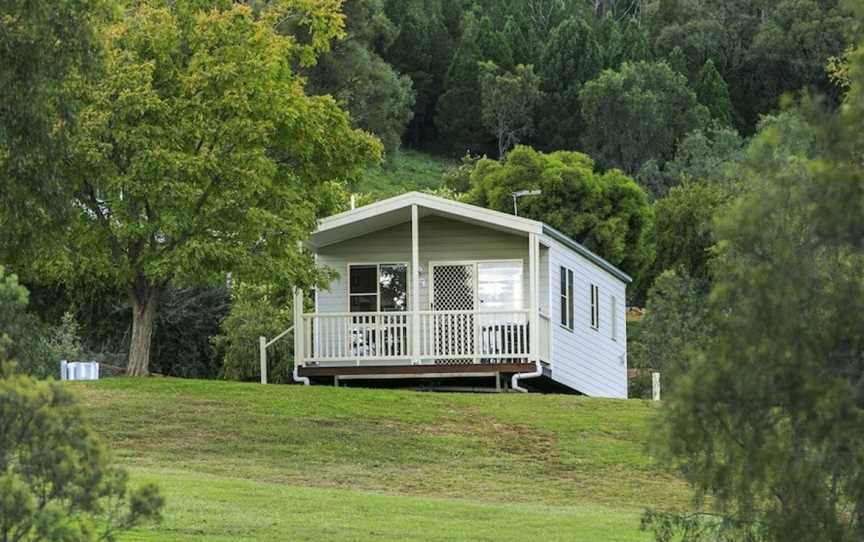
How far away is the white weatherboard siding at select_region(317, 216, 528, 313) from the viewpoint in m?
32.4

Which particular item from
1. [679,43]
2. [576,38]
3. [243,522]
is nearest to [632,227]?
[576,38]

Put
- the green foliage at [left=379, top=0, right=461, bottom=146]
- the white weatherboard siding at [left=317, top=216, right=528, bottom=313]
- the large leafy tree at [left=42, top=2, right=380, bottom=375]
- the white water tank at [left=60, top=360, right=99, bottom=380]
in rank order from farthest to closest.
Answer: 1. the green foliage at [left=379, top=0, right=461, bottom=146]
2. the white weatherboard siding at [left=317, top=216, right=528, bottom=313]
3. the white water tank at [left=60, top=360, right=99, bottom=380]
4. the large leafy tree at [left=42, top=2, right=380, bottom=375]

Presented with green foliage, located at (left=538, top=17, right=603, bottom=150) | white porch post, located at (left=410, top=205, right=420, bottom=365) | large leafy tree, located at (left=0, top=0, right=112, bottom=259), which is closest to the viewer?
large leafy tree, located at (left=0, top=0, right=112, bottom=259)

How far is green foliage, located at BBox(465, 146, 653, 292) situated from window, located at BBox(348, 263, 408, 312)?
23.4 meters

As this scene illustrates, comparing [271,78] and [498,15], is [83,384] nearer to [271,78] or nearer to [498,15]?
[271,78]

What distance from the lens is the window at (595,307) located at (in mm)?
35656

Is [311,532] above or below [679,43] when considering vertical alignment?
below

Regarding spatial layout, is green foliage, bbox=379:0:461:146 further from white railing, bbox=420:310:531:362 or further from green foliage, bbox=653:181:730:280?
white railing, bbox=420:310:531:362

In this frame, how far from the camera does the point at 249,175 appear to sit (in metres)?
27.1

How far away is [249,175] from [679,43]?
217 ft

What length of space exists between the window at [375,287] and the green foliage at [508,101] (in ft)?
158

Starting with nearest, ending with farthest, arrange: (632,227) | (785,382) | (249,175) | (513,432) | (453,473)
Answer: (785,382), (453,473), (513,432), (249,175), (632,227)

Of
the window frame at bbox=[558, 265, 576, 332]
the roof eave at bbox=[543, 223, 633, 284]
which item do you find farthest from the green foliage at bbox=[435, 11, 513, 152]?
the window frame at bbox=[558, 265, 576, 332]

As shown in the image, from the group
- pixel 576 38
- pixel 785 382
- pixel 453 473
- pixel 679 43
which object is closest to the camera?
pixel 785 382
